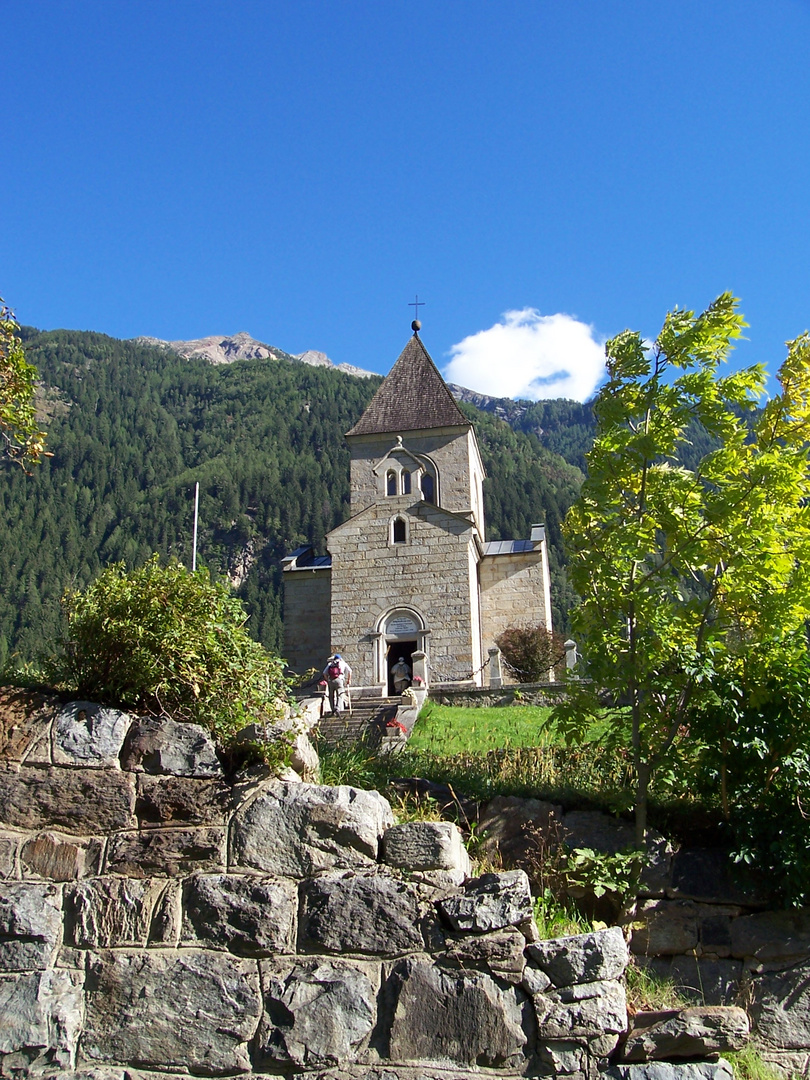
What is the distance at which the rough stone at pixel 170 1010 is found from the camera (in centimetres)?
477

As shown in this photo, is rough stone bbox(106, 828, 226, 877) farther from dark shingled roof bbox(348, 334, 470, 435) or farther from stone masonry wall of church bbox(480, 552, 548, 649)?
dark shingled roof bbox(348, 334, 470, 435)

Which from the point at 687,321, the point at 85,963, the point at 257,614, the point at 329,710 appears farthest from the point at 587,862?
the point at 257,614

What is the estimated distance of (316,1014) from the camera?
4836 millimetres

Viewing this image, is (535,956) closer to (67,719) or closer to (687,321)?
(67,719)

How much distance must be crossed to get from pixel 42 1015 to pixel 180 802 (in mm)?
1304

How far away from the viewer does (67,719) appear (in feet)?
17.8

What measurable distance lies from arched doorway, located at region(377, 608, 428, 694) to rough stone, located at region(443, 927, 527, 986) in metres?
21.1

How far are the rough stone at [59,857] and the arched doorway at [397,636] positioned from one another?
21066mm

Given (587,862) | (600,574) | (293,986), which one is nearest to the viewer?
(293,986)

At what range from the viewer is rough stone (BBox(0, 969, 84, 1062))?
4730 mm

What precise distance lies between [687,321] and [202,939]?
663cm

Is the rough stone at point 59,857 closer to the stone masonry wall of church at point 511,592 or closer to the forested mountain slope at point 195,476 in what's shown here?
the stone masonry wall of church at point 511,592

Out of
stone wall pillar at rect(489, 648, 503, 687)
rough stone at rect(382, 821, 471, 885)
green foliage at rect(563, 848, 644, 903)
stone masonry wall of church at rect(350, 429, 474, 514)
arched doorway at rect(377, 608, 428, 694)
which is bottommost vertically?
green foliage at rect(563, 848, 644, 903)

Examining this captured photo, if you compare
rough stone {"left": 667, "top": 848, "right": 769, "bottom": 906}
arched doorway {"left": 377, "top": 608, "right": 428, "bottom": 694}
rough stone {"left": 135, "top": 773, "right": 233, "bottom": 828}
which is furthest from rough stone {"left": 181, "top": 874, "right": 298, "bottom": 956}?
arched doorway {"left": 377, "top": 608, "right": 428, "bottom": 694}
